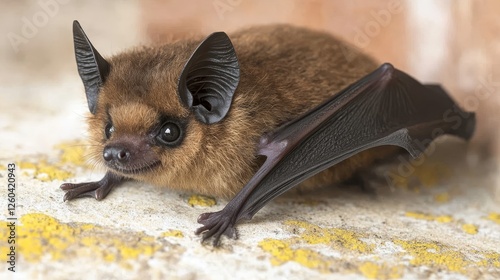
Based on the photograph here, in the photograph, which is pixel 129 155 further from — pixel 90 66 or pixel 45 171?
pixel 45 171

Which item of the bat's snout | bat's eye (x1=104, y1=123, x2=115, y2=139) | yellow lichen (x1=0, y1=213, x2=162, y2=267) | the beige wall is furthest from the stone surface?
the beige wall

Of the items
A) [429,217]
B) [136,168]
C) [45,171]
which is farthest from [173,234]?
[429,217]

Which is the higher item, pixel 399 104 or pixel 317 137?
pixel 399 104

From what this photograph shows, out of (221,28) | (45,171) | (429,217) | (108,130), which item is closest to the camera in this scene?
(108,130)

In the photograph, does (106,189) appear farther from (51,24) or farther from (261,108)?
(51,24)

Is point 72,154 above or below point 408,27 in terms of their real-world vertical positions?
below

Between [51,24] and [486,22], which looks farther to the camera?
[51,24]

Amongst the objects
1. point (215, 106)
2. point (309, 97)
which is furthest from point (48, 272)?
point (309, 97)
